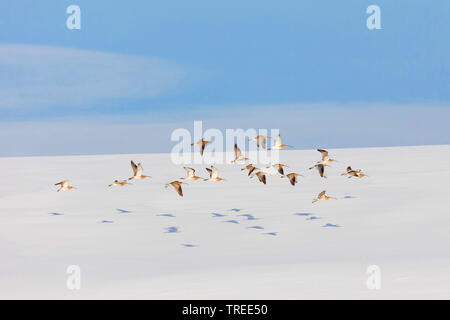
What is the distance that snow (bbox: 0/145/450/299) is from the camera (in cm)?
1041

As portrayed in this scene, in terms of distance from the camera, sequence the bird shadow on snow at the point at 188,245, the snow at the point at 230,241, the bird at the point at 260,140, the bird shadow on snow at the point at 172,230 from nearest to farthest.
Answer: the snow at the point at 230,241, the bird shadow on snow at the point at 188,245, the bird shadow on snow at the point at 172,230, the bird at the point at 260,140

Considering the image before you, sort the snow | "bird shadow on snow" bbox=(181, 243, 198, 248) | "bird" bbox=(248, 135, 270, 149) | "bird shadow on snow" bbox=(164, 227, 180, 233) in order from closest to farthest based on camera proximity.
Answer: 1. the snow
2. "bird shadow on snow" bbox=(181, 243, 198, 248)
3. "bird shadow on snow" bbox=(164, 227, 180, 233)
4. "bird" bbox=(248, 135, 270, 149)

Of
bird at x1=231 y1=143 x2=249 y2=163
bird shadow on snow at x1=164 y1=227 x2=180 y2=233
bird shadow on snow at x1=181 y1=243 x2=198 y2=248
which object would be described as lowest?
bird shadow on snow at x1=181 y1=243 x2=198 y2=248

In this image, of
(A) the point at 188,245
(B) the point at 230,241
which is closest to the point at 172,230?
(A) the point at 188,245

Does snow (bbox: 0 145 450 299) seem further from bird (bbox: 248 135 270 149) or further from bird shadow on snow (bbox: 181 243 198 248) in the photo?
bird (bbox: 248 135 270 149)

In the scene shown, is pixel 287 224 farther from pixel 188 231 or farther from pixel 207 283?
pixel 207 283

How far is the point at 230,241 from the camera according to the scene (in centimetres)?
1437

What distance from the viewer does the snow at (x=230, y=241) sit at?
10406mm

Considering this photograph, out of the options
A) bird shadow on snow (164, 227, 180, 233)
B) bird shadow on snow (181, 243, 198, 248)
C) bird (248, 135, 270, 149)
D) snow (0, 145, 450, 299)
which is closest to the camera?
snow (0, 145, 450, 299)

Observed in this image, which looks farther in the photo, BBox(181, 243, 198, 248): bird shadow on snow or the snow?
BBox(181, 243, 198, 248): bird shadow on snow

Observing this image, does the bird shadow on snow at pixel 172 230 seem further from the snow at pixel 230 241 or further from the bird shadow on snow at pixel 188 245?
the bird shadow on snow at pixel 188 245

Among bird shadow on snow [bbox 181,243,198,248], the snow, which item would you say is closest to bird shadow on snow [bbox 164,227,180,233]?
the snow

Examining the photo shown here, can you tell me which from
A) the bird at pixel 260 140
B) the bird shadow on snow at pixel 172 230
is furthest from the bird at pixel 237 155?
the bird shadow on snow at pixel 172 230

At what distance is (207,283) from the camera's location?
10656mm
